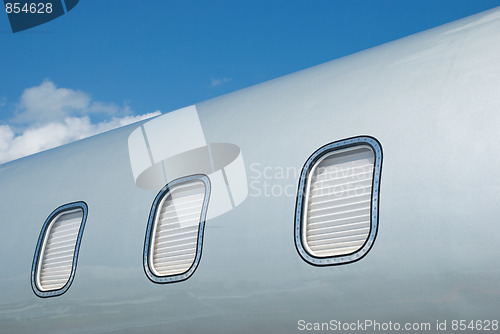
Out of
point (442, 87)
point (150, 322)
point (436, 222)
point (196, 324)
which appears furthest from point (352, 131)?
point (150, 322)

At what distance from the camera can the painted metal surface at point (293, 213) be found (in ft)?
14.2

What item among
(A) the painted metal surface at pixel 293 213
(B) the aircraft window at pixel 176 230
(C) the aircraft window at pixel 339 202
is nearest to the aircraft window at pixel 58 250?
(A) the painted metal surface at pixel 293 213

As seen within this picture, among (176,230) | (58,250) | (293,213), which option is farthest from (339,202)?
(58,250)

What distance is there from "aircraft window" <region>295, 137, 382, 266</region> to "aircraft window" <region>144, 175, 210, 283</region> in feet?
3.83

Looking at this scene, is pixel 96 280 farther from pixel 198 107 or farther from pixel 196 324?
pixel 198 107

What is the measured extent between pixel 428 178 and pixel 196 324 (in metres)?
2.55

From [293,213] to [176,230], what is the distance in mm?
1520

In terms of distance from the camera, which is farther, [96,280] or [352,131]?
[96,280]

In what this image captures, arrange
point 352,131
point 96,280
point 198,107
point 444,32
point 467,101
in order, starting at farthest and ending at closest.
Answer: point 198,107 < point 96,280 < point 444,32 < point 352,131 < point 467,101

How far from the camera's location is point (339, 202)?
5055 millimetres

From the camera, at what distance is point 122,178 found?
6961 mm

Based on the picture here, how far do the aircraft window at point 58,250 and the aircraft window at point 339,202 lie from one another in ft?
9.96

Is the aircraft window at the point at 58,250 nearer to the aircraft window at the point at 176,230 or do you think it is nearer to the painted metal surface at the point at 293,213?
the painted metal surface at the point at 293,213

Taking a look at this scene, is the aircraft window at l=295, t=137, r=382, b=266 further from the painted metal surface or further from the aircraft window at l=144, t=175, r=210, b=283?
the aircraft window at l=144, t=175, r=210, b=283
